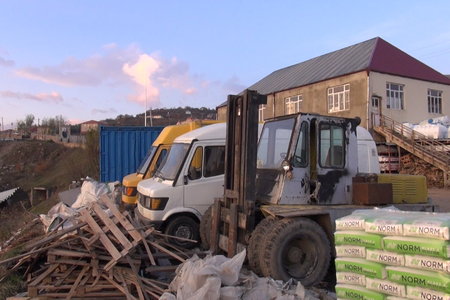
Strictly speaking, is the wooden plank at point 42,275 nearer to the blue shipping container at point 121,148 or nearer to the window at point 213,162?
the window at point 213,162

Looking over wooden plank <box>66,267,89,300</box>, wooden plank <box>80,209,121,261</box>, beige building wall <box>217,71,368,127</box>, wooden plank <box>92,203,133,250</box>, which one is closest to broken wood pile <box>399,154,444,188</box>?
beige building wall <box>217,71,368,127</box>

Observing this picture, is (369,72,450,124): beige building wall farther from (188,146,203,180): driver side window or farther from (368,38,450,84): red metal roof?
(188,146,203,180): driver side window

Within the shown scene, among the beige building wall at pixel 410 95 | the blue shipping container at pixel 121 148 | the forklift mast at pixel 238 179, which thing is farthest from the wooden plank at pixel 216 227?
the beige building wall at pixel 410 95

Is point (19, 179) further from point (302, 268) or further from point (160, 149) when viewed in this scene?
point (302, 268)

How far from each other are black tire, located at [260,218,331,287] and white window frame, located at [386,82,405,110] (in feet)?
67.4

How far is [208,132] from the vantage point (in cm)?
836

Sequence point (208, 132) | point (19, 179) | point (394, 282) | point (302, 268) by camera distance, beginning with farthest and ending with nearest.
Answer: point (19, 179) → point (208, 132) → point (302, 268) → point (394, 282)

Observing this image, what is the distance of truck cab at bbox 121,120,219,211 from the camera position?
10.1m

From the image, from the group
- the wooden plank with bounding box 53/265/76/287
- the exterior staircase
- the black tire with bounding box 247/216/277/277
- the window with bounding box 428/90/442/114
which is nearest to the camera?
the wooden plank with bounding box 53/265/76/287

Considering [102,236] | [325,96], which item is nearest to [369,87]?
[325,96]

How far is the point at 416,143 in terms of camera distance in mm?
20453

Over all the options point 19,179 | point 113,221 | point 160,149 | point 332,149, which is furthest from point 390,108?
point 19,179

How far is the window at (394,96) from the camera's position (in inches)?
947

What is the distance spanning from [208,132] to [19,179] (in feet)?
116
